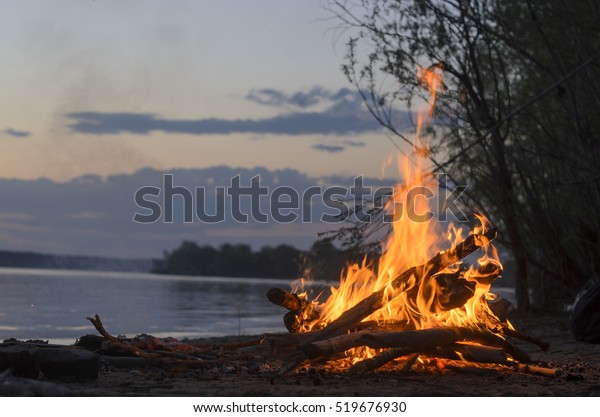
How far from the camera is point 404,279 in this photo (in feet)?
25.6

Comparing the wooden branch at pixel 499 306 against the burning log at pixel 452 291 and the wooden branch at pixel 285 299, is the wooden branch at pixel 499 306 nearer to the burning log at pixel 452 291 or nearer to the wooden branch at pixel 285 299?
the burning log at pixel 452 291

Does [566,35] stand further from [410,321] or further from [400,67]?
[410,321]

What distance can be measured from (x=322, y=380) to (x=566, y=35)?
845 centimetres

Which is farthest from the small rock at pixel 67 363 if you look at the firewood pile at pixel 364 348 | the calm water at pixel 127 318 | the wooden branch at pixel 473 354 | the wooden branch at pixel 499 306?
the calm water at pixel 127 318

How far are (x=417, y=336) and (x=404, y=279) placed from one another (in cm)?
71

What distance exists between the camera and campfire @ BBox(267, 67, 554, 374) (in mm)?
7223

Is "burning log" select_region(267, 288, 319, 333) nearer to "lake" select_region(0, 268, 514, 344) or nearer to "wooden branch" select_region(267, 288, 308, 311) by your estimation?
"wooden branch" select_region(267, 288, 308, 311)

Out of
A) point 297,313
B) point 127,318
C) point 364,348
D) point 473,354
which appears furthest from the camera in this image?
point 127,318

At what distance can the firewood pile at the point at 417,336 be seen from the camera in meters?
7.15

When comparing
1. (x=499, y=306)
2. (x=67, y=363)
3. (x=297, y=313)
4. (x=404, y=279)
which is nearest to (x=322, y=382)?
(x=404, y=279)

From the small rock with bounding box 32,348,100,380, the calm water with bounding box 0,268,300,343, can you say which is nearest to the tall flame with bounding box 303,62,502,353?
the small rock with bounding box 32,348,100,380

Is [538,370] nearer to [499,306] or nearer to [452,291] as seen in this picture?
[452,291]

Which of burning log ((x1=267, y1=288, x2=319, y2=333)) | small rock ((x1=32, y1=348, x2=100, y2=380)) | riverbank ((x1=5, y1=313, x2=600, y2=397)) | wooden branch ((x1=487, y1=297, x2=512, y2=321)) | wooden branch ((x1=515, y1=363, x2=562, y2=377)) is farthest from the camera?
wooden branch ((x1=487, y1=297, x2=512, y2=321))
